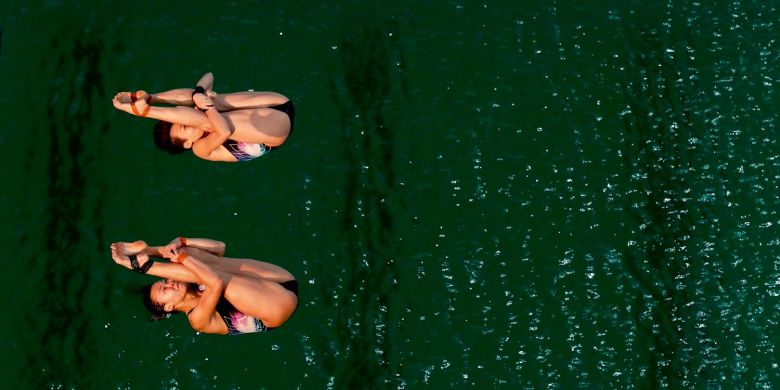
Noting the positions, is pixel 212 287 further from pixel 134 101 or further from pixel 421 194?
pixel 421 194

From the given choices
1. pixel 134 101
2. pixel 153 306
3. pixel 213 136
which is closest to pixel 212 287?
pixel 153 306

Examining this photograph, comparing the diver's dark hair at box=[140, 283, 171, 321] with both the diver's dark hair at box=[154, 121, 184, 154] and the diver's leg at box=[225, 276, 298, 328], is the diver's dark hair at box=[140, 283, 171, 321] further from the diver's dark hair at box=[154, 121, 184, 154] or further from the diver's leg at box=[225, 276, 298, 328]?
the diver's dark hair at box=[154, 121, 184, 154]

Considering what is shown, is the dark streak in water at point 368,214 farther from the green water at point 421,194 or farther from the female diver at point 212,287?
the female diver at point 212,287

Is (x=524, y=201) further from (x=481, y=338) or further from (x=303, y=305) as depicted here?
(x=303, y=305)

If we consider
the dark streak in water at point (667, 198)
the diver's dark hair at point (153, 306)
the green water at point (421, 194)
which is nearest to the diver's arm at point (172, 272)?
the diver's dark hair at point (153, 306)

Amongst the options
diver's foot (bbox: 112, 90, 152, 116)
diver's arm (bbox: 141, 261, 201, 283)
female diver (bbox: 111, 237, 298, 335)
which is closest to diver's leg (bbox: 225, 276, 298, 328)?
female diver (bbox: 111, 237, 298, 335)

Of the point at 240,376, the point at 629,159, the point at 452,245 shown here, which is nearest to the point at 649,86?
the point at 629,159
